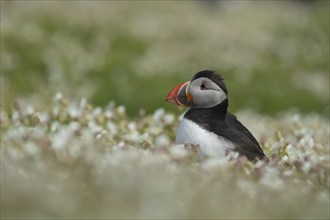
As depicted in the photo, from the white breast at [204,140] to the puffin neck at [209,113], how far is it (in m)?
0.14

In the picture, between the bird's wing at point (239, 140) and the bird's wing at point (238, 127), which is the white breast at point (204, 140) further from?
the bird's wing at point (238, 127)

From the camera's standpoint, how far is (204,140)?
6.80 meters

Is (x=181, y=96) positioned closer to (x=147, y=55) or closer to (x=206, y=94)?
(x=206, y=94)

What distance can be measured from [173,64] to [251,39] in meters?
6.24

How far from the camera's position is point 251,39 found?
92.7 feet

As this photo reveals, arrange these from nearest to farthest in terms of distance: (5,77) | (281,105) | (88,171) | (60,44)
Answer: (88,171) < (5,77) < (281,105) < (60,44)

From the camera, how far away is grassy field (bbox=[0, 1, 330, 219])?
5.11 m

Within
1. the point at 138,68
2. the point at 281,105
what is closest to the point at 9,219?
the point at 281,105

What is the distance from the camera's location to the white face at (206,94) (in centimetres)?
727

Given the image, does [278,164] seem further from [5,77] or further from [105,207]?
[5,77]

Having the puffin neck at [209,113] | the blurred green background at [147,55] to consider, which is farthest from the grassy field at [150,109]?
the puffin neck at [209,113]

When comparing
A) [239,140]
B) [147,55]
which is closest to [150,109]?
[147,55]

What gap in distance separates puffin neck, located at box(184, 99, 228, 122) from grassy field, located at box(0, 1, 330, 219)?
31 centimetres

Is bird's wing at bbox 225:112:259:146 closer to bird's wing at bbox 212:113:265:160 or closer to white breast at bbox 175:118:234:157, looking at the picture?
bird's wing at bbox 212:113:265:160
